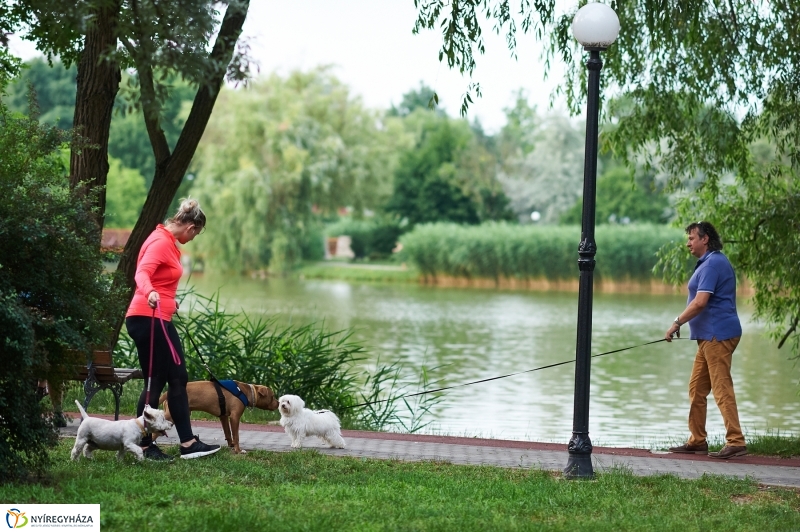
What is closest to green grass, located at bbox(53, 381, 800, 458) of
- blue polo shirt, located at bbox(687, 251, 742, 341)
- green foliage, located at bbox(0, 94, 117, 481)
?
blue polo shirt, located at bbox(687, 251, 742, 341)

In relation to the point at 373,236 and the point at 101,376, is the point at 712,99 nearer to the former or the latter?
the point at 101,376

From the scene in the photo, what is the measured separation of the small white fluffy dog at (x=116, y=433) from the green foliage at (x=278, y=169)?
36.4 m

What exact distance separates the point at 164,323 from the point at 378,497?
6.96 ft

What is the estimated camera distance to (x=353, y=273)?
5456 cm

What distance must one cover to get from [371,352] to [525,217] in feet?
169

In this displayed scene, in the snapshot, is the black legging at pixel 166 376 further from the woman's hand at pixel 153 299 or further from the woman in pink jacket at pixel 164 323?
the woman's hand at pixel 153 299

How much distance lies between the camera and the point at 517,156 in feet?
243

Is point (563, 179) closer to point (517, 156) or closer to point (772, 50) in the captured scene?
point (517, 156)

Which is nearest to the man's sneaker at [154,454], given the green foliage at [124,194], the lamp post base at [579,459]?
the lamp post base at [579,459]

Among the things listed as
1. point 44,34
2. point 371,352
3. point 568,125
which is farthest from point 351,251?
point 44,34

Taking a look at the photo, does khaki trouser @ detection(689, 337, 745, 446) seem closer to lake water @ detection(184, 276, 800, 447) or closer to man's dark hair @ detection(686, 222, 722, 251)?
man's dark hair @ detection(686, 222, 722, 251)

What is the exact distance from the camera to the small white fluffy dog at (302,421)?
8602 millimetres

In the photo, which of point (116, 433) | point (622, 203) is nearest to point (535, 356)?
point (116, 433)

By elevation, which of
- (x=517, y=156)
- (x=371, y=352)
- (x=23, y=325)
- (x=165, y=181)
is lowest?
(x=371, y=352)
